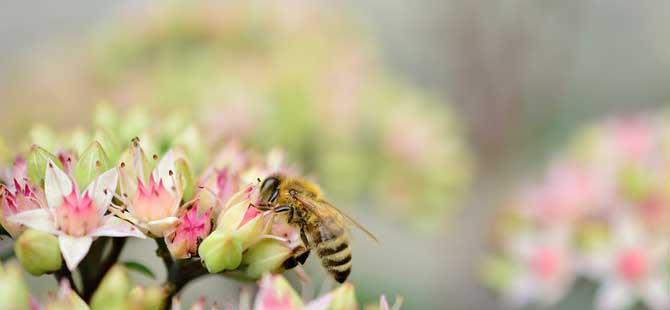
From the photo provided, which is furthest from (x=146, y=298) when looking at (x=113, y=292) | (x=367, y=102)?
(x=367, y=102)

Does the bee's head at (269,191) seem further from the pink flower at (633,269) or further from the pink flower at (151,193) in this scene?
the pink flower at (633,269)

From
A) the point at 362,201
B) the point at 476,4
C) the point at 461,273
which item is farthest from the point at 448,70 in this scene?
the point at 362,201

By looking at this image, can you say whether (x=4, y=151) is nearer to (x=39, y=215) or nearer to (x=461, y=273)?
(x=39, y=215)

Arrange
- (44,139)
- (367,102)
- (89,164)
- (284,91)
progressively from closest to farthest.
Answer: (89,164), (44,139), (284,91), (367,102)

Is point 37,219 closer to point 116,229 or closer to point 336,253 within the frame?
point 116,229

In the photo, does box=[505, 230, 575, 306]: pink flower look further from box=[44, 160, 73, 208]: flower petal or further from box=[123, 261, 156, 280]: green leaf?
box=[44, 160, 73, 208]: flower petal

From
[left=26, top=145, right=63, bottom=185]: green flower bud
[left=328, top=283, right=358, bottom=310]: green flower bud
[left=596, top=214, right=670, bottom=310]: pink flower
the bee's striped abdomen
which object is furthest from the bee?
[left=596, top=214, right=670, bottom=310]: pink flower
